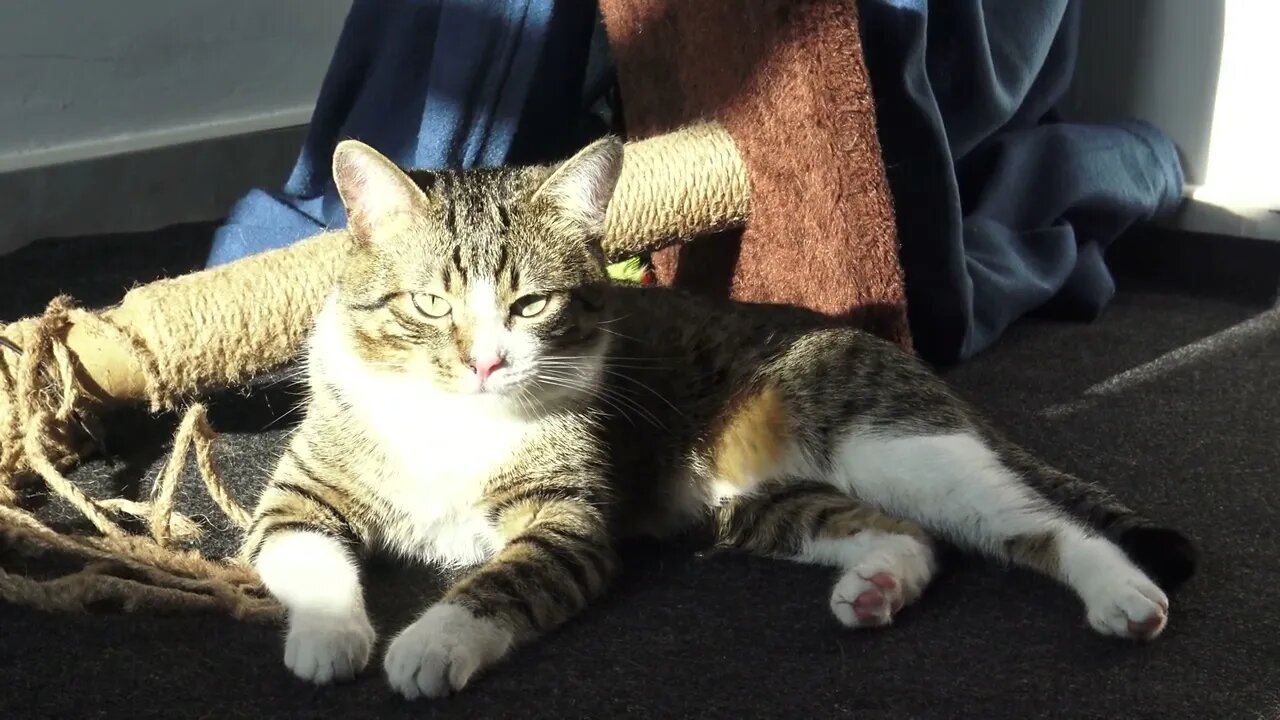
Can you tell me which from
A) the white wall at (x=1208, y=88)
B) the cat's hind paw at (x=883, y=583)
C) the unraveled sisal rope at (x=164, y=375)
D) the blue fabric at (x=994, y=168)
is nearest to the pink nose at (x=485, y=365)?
the unraveled sisal rope at (x=164, y=375)

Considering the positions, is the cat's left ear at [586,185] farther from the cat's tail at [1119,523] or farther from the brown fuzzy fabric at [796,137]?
the cat's tail at [1119,523]

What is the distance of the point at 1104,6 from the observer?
2.50 m

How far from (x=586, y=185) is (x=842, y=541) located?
20.8 inches

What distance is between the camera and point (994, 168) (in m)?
2.19

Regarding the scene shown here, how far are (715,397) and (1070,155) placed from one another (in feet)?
3.87

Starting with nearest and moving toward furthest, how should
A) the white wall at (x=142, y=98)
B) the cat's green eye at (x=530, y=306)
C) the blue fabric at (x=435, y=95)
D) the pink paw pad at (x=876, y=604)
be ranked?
the pink paw pad at (x=876, y=604), the cat's green eye at (x=530, y=306), the blue fabric at (x=435, y=95), the white wall at (x=142, y=98)

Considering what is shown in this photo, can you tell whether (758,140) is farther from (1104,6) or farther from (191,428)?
(1104,6)

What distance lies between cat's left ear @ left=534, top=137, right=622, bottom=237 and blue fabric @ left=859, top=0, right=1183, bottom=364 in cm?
63

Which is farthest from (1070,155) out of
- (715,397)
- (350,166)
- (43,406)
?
(43,406)

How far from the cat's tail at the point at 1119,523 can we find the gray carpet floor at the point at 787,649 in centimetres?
5

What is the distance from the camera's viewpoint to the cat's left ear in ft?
4.23

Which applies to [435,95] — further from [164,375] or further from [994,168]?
[994,168]

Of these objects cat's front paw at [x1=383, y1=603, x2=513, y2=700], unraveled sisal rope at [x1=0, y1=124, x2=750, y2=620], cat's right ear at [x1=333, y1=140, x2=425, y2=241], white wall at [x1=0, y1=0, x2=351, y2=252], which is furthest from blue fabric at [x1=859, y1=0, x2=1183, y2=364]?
white wall at [x1=0, y1=0, x2=351, y2=252]

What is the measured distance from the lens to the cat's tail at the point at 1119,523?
1.16 meters
